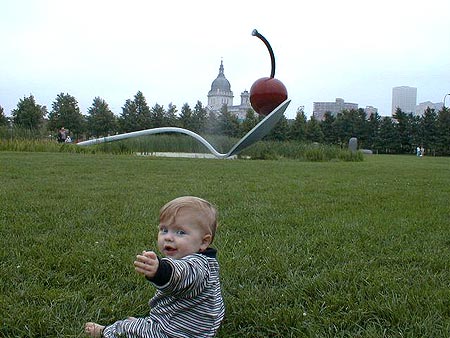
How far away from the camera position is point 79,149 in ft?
50.8

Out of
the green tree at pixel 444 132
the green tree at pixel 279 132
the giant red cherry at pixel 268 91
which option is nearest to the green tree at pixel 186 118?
the green tree at pixel 279 132

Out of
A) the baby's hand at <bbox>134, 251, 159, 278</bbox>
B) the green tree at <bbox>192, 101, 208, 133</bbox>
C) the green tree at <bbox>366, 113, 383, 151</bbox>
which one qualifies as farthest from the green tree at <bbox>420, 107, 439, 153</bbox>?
the baby's hand at <bbox>134, 251, 159, 278</bbox>

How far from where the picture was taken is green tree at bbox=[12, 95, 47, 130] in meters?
37.0

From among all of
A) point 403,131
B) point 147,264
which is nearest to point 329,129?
point 403,131

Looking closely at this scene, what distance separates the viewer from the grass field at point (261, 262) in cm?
190

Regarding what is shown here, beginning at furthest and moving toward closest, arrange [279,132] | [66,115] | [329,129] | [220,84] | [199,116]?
[220,84], [329,129], [199,116], [279,132], [66,115]

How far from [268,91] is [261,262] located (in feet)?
36.5

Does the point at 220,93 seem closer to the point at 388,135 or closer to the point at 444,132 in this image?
the point at 388,135

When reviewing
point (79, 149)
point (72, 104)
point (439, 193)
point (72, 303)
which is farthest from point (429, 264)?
point (72, 104)

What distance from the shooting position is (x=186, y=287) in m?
1.56

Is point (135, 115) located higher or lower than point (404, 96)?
lower

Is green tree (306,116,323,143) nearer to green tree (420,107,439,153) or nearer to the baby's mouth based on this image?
green tree (420,107,439,153)

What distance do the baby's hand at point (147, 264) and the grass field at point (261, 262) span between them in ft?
1.89

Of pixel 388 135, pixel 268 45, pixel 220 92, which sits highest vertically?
pixel 220 92
